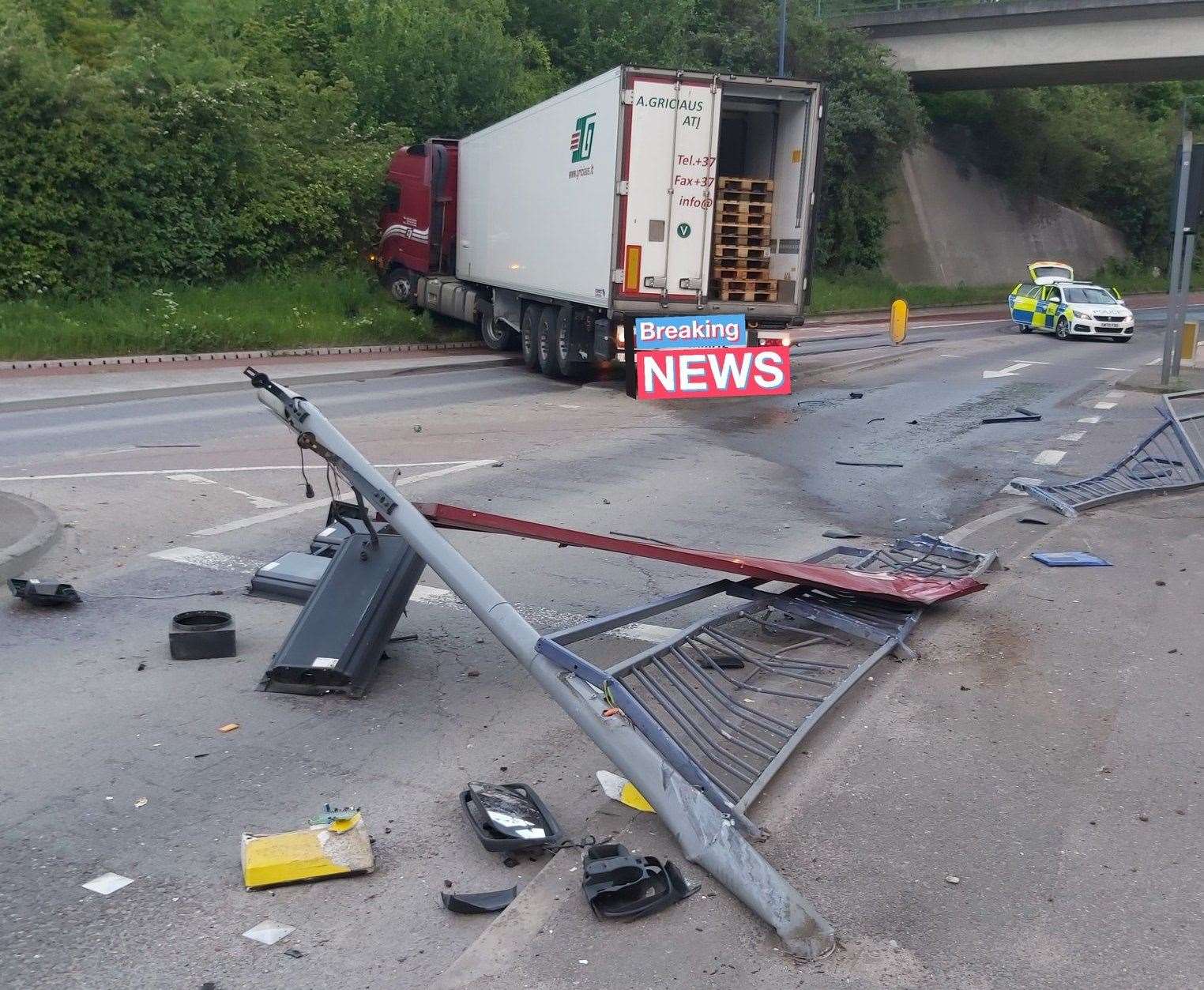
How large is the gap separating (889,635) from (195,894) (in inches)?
147

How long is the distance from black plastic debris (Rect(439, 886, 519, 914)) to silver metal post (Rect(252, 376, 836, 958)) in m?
0.59

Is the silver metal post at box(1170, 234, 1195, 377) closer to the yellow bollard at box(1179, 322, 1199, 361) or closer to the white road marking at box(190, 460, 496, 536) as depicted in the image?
the yellow bollard at box(1179, 322, 1199, 361)

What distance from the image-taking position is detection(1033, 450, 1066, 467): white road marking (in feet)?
45.1

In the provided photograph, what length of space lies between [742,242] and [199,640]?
13354 millimetres

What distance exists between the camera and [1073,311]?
32.5 m

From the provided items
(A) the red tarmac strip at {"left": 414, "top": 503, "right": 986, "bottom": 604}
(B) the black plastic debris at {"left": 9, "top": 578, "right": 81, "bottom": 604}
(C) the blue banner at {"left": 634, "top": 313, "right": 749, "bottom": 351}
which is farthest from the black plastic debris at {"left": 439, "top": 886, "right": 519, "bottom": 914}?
(C) the blue banner at {"left": 634, "top": 313, "right": 749, "bottom": 351}

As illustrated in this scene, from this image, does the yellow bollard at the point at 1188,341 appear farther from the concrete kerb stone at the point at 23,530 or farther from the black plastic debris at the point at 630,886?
the black plastic debris at the point at 630,886

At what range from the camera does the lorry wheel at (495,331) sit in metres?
25.3

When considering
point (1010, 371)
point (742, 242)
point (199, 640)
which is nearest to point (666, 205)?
point (742, 242)

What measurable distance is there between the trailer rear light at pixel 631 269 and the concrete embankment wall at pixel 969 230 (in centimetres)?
3560

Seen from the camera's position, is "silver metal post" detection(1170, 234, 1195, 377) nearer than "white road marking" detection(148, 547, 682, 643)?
No

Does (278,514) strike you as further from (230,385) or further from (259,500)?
(230,385)

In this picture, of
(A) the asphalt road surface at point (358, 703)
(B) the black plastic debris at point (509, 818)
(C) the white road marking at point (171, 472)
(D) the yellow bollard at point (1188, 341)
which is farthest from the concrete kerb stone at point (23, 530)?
(D) the yellow bollard at point (1188, 341)

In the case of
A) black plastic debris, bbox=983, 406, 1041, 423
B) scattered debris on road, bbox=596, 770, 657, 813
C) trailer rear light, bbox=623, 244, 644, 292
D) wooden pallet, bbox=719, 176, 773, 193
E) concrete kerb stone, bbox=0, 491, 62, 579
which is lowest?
concrete kerb stone, bbox=0, 491, 62, 579
